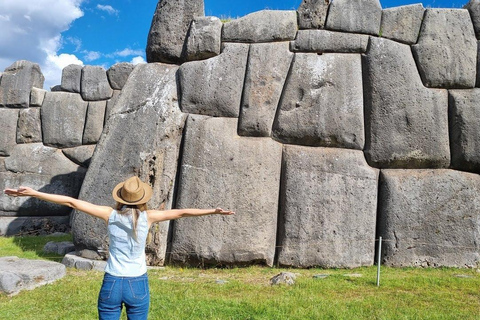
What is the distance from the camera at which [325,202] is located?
676 centimetres

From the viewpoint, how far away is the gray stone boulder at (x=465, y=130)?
6.87 metres

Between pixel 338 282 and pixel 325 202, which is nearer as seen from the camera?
pixel 338 282

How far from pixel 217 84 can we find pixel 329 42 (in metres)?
2.09

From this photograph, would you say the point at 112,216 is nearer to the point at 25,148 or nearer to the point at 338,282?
the point at 338,282

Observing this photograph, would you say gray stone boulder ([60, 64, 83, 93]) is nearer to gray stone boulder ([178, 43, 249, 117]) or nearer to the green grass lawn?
gray stone boulder ([178, 43, 249, 117])

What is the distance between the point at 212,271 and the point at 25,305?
272cm

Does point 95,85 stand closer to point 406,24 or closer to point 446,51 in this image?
point 406,24

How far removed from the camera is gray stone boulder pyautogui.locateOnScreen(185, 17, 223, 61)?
7.46 metres

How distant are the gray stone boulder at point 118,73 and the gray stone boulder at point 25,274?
249 inches

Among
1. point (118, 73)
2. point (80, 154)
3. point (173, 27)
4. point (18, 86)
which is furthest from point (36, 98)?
point (173, 27)

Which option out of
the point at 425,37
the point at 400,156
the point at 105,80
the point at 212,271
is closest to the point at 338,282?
the point at 212,271

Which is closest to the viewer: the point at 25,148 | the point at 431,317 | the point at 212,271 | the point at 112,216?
the point at 112,216

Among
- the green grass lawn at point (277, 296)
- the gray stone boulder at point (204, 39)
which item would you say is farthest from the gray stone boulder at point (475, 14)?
the gray stone boulder at point (204, 39)

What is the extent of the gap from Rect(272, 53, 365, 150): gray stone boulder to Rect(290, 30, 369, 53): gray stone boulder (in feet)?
0.41
